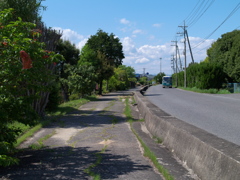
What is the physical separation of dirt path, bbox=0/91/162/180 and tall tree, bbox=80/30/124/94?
2472 centimetres

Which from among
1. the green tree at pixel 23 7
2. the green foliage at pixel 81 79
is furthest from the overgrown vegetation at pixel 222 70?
the green tree at pixel 23 7

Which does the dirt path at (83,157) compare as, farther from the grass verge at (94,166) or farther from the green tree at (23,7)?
the green tree at (23,7)

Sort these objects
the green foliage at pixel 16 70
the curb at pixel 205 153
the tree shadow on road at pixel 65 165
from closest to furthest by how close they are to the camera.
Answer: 1. the curb at pixel 205 153
2. the tree shadow on road at pixel 65 165
3. the green foliage at pixel 16 70

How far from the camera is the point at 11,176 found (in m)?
5.16

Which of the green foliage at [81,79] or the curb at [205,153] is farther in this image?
the green foliage at [81,79]

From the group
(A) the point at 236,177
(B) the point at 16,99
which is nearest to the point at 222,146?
(A) the point at 236,177

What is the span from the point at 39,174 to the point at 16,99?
1662 millimetres

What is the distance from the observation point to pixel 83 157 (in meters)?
6.47

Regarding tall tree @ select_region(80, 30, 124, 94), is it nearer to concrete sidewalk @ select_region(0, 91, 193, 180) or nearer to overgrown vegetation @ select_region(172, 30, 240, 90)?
overgrown vegetation @ select_region(172, 30, 240, 90)

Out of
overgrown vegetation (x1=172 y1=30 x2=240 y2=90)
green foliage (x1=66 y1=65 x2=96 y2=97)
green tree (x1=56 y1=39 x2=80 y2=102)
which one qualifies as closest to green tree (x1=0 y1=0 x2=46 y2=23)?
green foliage (x1=66 y1=65 x2=96 y2=97)

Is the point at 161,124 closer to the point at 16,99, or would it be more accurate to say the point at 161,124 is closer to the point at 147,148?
the point at 147,148

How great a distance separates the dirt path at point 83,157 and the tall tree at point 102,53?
24.7 metres

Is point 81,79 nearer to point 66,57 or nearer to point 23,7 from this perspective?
point 66,57

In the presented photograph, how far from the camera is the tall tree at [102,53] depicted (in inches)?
1379
